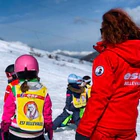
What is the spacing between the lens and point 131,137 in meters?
2.42

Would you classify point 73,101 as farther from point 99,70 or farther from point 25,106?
point 99,70

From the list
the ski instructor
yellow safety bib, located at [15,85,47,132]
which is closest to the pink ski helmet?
yellow safety bib, located at [15,85,47,132]

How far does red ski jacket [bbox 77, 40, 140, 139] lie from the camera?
221 cm

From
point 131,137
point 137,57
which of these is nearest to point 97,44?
point 137,57

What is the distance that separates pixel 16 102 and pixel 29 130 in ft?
1.06

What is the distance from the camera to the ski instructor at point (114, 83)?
87.4 inches

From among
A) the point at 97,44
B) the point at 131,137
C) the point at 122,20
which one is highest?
the point at 122,20

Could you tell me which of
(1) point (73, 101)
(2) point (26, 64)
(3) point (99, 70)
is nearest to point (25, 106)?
(2) point (26, 64)

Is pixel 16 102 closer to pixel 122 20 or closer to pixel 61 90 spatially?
pixel 122 20

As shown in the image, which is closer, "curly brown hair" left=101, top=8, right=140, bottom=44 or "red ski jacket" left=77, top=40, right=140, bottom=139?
"red ski jacket" left=77, top=40, right=140, bottom=139

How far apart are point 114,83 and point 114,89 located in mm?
46

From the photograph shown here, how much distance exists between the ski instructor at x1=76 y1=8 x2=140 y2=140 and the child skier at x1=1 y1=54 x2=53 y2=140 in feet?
3.03

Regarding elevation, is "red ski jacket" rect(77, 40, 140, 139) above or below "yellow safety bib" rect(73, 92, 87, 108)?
above

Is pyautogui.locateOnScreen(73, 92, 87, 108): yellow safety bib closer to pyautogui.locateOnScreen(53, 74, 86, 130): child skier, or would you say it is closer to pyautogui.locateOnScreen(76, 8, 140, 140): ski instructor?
pyautogui.locateOnScreen(53, 74, 86, 130): child skier
